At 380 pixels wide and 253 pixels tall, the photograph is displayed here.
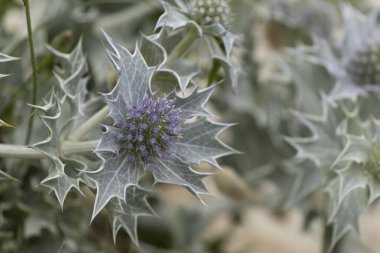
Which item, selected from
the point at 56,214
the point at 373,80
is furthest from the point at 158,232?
the point at 373,80

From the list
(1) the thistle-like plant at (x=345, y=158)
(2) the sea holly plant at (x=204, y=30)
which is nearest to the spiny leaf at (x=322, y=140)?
(1) the thistle-like plant at (x=345, y=158)

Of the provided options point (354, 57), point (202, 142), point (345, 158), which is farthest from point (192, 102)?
point (354, 57)

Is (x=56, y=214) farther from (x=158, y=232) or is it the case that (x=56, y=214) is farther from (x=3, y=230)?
(x=158, y=232)

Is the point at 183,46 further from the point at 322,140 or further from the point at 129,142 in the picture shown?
the point at 322,140

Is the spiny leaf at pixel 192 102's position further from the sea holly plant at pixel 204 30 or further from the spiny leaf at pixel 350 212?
the spiny leaf at pixel 350 212

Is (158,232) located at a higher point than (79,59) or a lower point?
lower

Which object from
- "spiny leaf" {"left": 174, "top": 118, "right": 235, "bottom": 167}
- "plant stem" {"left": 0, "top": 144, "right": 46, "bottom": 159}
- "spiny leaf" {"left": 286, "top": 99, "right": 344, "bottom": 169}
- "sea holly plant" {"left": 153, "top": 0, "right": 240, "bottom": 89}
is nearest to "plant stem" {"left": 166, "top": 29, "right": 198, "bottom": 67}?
"sea holly plant" {"left": 153, "top": 0, "right": 240, "bottom": 89}
